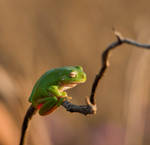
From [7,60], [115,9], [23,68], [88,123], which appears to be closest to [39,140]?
[23,68]

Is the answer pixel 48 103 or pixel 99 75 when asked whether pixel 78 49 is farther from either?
pixel 99 75

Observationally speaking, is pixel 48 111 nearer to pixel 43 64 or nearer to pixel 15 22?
pixel 43 64

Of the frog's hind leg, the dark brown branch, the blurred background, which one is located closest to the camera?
the dark brown branch

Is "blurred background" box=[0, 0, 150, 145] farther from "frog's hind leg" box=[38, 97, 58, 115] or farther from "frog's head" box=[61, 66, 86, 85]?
"frog's hind leg" box=[38, 97, 58, 115]

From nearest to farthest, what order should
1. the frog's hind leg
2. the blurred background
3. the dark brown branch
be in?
the dark brown branch
the frog's hind leg
the blurred background

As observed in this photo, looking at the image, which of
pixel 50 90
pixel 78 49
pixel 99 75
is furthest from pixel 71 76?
pixel 78 49

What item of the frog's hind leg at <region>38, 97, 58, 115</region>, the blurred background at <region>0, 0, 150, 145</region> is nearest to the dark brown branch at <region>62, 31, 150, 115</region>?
the frog's hind leg at <region>38, 97, 58, 115</region>

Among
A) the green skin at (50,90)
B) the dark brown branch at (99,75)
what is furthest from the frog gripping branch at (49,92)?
the dark brown branch at (99,75)

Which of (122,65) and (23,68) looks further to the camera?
(122,65)

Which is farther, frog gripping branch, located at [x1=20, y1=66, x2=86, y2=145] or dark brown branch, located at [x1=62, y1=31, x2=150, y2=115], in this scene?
frog gripping branch, located at [x1=20, y1=66, x2=86, y2=145]

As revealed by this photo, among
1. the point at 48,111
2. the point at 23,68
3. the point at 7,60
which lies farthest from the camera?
the point at 7,60
